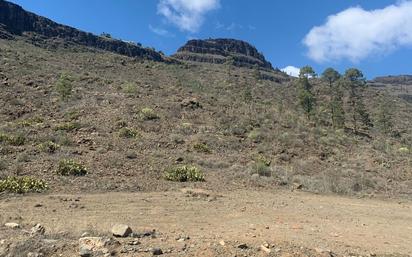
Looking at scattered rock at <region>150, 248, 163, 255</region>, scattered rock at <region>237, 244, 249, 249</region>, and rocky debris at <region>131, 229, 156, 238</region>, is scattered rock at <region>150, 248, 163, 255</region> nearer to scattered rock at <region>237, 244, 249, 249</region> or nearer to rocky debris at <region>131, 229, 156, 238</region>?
rocky debris at <region>131, 229, 156, 238</region>

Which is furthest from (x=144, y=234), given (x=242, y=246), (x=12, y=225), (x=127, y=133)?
(x=127, y=133)

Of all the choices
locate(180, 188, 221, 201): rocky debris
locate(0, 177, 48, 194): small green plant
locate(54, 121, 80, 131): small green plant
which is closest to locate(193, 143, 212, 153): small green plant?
locate(54, 121, 80, 131): small green plant

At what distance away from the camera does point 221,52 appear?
5694 inches

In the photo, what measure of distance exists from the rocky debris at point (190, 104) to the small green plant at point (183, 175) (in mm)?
14655

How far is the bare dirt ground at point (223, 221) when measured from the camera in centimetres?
814

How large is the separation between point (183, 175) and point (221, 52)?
13120 centimetres

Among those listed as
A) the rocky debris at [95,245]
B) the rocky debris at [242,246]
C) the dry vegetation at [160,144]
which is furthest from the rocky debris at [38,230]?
the dry vegetation at [160,144]

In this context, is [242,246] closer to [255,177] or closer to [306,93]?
[255,177]

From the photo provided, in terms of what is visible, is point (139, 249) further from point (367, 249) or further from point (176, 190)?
point (176, 190)

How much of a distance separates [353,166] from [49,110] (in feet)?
58.3

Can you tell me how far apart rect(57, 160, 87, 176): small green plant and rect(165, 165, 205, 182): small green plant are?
2.83 metres

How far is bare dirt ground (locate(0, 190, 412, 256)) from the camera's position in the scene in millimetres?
8141

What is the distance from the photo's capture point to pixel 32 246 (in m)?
7.72

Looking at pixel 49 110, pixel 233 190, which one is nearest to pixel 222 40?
pixel 49 110
